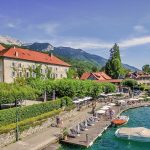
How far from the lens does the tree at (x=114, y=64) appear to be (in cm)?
13188

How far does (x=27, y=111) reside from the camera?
4431 cm

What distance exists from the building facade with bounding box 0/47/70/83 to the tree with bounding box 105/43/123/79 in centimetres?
5114

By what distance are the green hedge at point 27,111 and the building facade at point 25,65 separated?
1409 cm

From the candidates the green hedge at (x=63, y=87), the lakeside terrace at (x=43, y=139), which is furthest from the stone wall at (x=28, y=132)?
the green hedge at (x=63, y=87)

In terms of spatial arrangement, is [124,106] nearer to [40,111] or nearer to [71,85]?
[71,85]

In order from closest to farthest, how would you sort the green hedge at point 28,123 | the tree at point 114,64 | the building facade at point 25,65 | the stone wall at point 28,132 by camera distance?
the stone wall at point 28,132 → the green hedge at point 28,123 → the building facade at point 25,65 → the tree at point 114,64

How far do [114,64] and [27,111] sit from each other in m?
91.5

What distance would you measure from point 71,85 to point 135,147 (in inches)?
1025

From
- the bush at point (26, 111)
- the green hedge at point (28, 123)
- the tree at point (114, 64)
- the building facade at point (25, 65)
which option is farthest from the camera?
the tree at point (114, 64)

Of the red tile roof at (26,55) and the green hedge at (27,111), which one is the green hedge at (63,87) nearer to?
the green hedge at (27,111)

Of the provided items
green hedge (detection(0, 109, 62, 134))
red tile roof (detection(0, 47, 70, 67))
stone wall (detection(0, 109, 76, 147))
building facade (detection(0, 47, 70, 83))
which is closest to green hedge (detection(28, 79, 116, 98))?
building facade (detection(0, 47, 70, 83))

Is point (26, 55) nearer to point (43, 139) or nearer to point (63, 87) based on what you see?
point (63, 87)

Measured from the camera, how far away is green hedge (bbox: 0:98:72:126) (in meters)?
39.4

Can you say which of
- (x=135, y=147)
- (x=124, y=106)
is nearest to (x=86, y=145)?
(x=135, y=147)
